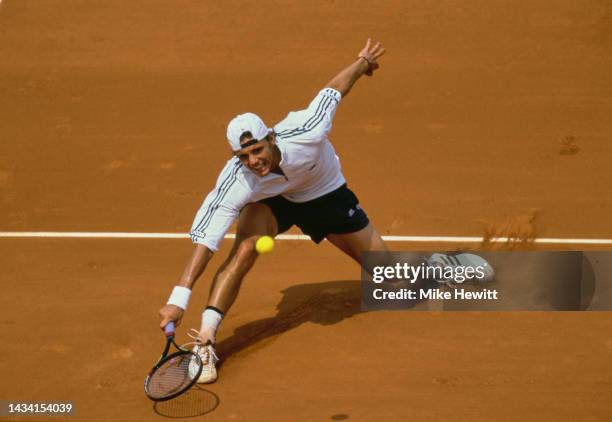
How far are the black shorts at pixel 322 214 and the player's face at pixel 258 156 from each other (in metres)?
0.47

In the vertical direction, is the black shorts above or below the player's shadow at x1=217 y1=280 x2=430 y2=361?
above

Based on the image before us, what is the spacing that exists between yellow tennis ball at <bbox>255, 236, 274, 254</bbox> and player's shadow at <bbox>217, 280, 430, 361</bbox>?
0.77m

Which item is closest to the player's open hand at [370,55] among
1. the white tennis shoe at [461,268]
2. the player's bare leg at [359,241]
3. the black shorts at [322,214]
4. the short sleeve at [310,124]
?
the short sleeve at [310,124]

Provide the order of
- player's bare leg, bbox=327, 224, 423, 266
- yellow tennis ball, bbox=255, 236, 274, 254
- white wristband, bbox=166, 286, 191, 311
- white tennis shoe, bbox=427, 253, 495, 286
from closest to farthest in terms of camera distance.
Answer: white wristband, bbox=166, 286, 191, 311 → yellow tennis ball, bbox=255, 236, 274, 254 → player's bare leg, bbox=327, 224, 423, 266 → white tennis shoe, bbox=427, 253, 495, 286

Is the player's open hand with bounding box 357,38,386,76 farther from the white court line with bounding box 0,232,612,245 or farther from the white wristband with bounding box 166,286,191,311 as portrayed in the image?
the white wristband with bounding box 166,286,191,311

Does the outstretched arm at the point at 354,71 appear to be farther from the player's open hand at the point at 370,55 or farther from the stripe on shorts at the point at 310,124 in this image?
the stripe on shorts at the point at 310,124

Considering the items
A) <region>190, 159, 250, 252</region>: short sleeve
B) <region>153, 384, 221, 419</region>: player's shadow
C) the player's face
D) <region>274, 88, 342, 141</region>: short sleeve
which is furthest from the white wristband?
<region>274, 88, 342, 141</region>: short sleeve

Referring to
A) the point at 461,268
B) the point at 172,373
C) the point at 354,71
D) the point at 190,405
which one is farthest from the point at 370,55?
the point at 190,405

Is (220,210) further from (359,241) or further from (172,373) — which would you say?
(359,241)

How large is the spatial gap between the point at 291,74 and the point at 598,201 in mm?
3748

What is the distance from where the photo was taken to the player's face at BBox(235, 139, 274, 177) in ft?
20.5

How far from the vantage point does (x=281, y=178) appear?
6547 millimetres

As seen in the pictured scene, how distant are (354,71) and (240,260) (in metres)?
1.61

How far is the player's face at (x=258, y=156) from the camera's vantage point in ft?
20.5
